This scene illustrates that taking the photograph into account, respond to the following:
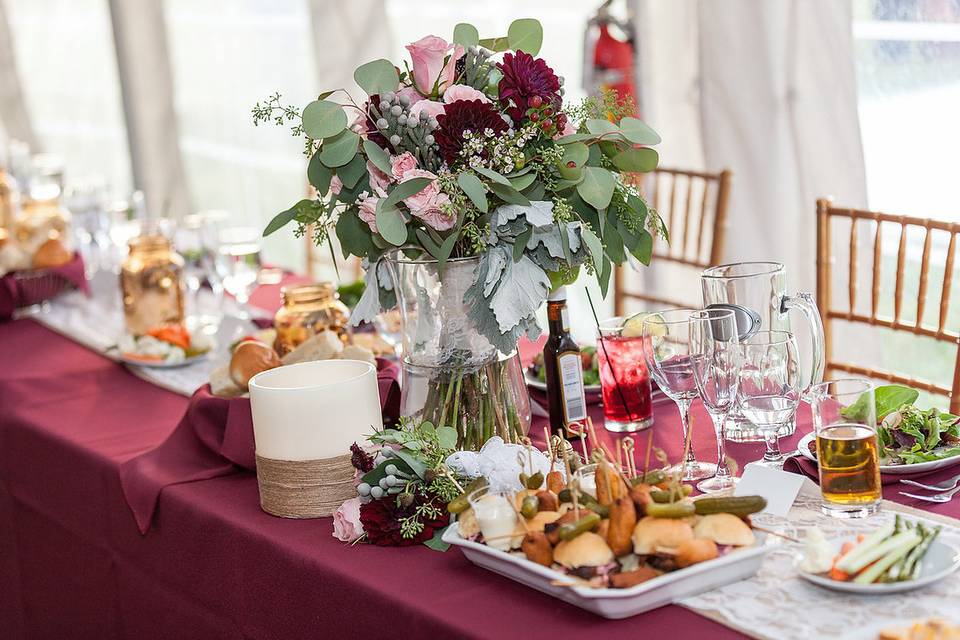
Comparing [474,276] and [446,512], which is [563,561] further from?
[474,276]

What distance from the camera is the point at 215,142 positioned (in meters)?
5.55

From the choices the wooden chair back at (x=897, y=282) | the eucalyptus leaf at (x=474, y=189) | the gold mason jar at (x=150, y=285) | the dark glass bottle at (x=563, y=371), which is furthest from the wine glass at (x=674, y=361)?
the gold mason jar at (x=150, y=285)

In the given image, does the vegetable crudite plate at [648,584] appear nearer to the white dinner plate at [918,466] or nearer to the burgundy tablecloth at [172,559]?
the burgundy tablecloth at [172,559]

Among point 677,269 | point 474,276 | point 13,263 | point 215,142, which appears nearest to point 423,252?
point 474,276

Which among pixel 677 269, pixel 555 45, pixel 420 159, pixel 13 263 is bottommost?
pixel 677 269

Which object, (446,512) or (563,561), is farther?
(446,512)

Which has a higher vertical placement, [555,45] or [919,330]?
[555,45]

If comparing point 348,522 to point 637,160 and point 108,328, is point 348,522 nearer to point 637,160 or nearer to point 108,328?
point 637,160

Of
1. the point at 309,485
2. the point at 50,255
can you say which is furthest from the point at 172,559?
the point at 50,255

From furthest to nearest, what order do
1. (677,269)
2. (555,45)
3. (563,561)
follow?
(555,45) < (677,269) < (563,561)

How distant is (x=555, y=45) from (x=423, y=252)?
8.44ft

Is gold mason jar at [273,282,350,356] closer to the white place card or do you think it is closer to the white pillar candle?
the white pillar candle

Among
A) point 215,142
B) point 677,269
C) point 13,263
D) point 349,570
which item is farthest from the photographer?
point 215,142

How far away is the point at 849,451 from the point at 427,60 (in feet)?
2.08
